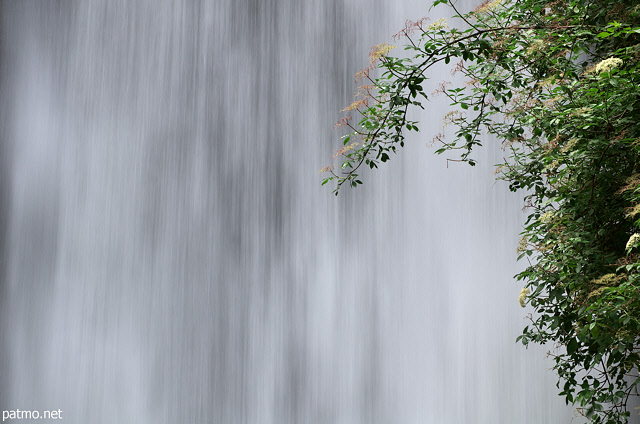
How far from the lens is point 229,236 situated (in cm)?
1123

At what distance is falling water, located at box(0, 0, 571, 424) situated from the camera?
957cm

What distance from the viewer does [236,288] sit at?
10875 mm

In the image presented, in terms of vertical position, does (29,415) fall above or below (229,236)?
below

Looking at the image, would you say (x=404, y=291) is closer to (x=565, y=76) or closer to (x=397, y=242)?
(x=397, y=242)

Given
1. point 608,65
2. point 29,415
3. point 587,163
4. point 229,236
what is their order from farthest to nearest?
1. point 229,236
2. point 29,415
3. point 587,163
4. point 608,65

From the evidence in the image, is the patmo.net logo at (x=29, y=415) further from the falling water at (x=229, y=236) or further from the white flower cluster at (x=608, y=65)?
the white flower cluster at (x=608, y=65)

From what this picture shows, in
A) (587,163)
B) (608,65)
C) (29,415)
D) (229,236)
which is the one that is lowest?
(29,415)

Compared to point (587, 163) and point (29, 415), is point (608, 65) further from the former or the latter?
point (29, 415)

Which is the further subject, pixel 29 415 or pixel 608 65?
pixel 29 415

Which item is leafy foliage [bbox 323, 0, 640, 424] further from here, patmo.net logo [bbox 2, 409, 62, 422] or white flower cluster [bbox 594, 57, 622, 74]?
patmo.net logo [bbox 2, 409, 62, 422]

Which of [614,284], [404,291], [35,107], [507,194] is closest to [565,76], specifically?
[614,284]

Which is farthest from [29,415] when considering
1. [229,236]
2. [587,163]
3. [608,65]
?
[608,65]

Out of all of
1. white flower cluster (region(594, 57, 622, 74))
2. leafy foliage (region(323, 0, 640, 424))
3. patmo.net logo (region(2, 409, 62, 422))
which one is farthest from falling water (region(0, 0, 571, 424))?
white flower cluster (region(594, 57, 622, 74))

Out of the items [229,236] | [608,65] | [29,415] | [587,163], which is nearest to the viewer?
[608,65]
